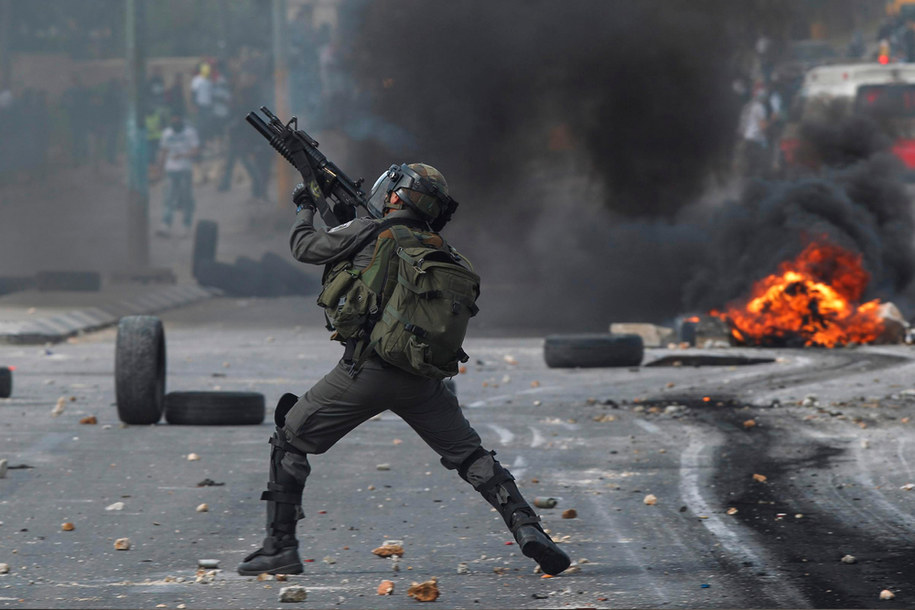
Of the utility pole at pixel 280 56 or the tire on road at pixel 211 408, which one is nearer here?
the tire on road at pixel 211 408

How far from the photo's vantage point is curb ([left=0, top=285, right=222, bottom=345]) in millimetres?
16672

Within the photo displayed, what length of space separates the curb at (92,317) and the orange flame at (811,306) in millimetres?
7344

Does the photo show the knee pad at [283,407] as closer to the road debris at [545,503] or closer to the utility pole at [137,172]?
the road debris at [545,503]

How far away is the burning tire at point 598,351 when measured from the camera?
45.4 ft

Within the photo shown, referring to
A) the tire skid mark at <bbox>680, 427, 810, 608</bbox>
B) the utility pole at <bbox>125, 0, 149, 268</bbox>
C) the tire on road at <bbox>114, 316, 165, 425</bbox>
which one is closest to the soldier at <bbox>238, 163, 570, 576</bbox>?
the tire skid mark at <bbox>680, 427, 810, 608</bbox>

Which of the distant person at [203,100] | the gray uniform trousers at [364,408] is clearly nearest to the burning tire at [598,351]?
the gray uniform trousers at [364,408]

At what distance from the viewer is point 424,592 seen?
5320mm

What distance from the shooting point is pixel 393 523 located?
6918mm

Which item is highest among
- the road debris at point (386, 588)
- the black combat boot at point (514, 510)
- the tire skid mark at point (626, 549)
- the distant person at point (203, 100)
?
the distant person at point (203, 100)

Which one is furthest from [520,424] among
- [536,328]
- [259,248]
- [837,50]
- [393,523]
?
[837,50]

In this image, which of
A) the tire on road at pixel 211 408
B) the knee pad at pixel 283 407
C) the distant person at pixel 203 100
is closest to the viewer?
the knee pad at pixel 283 407

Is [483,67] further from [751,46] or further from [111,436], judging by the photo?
[111,436]

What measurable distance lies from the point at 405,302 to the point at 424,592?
1025mm

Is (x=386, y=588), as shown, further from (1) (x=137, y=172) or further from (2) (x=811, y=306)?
(1) (x=137, y=172)
